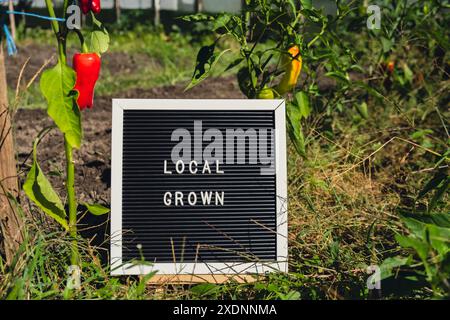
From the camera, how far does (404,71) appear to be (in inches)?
143

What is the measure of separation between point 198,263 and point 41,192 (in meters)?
0.46

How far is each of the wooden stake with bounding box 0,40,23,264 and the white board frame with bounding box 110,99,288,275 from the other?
0.26 metres

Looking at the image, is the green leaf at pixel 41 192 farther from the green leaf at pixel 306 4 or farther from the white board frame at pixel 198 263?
the green leaf at pixel 306 4

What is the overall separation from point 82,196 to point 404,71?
1763mm

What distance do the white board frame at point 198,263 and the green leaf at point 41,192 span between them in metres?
0.15

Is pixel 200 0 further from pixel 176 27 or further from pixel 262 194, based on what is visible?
pixel 262 194

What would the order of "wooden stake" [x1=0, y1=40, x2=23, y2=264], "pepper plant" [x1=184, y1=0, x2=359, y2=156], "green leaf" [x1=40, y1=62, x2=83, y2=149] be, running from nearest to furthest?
"green leaf" [x1=40, y1=62, x2=83, y2=149]
"wooden stake" [x1=0, y1=40, x2=23, y2=264]
"pepper plant" [x1=184, y1=0, x2=359, y2=156]

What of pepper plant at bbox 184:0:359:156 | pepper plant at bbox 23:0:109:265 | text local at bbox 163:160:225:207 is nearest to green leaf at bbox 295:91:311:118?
pepper plant at bbox 184:0:359:156

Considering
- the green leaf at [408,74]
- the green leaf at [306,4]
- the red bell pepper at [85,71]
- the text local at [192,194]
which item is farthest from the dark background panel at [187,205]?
the green leaf at [408,74]

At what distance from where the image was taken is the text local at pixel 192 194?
205 cm

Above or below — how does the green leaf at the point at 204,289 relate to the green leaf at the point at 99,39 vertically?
below

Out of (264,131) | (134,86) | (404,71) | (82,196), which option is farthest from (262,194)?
(134,86)

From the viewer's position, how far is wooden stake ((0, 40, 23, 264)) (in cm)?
196

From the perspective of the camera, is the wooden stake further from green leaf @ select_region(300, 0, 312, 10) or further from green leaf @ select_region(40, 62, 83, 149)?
green leaf @ select_region(300, 0, 312, 10)
